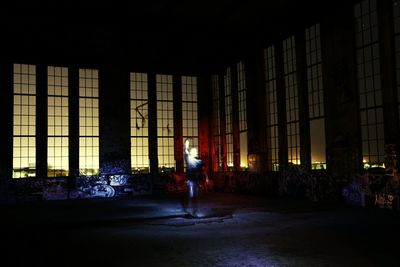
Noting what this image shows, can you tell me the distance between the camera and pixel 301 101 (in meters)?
19.5

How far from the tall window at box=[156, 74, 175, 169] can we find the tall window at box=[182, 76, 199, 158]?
3.12 feet

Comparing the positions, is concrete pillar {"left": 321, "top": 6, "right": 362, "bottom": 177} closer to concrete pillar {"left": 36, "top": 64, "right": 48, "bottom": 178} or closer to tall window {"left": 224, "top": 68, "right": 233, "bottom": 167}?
tall window {"left": 224, "top": 68, "right": 233, "bottom": 167}

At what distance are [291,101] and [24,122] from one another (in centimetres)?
1552

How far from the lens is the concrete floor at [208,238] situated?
294 inches

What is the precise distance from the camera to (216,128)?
2748cm

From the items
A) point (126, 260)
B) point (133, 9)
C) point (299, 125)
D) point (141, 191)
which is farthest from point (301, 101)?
point (126, 260)

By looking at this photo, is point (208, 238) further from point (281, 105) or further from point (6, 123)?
point (6, 123)

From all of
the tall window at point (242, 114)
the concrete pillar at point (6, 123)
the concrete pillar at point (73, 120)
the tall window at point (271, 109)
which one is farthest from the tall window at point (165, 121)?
the concrete pillar at point (6, 123)

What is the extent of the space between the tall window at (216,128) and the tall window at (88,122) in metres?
7.86

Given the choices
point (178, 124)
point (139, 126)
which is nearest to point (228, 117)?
point (178, 124)

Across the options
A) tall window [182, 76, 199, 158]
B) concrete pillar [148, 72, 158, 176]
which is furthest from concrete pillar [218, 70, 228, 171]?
concrete pillar [148, 72, 158, 176]

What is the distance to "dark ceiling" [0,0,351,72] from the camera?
668 inches

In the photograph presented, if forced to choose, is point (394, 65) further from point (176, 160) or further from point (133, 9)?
point (176, 160)

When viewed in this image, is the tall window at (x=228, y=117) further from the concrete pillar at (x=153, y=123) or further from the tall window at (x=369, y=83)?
the tall window at (x=369, y=83)
